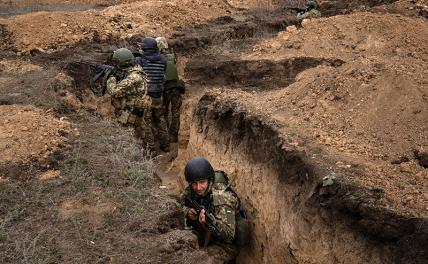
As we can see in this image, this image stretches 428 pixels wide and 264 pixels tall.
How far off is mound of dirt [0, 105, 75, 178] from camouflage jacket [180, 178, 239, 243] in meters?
1.92

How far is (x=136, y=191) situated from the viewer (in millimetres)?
Answer: 5406

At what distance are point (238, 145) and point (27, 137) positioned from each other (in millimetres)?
2964

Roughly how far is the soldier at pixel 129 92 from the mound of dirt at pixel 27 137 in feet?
4.81

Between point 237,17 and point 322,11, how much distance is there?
2591 millimetres

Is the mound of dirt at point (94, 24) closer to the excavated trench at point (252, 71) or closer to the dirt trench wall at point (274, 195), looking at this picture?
the excavated trench at point (252, 71)

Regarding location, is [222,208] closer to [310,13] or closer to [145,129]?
[145,129]

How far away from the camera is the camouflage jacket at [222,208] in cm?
532

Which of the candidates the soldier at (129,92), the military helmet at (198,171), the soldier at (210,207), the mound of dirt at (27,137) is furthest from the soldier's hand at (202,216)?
the soldier at (129,92)

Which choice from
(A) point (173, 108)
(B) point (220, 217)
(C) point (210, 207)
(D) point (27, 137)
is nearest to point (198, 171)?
(C) point (210, 207)

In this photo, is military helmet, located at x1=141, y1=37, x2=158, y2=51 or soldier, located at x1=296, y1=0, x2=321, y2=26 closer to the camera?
military helmet, located at x1=141, y1=37, x2=158, y2=51

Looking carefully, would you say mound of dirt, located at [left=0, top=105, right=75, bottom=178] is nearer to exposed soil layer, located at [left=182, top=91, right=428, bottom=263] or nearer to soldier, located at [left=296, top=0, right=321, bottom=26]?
exposed soil layer, located at [left=182, top=91, right=428, bottom=263]

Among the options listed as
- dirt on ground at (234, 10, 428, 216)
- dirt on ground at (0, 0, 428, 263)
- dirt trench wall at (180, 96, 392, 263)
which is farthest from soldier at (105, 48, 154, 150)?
dirt on ground at (234, 10, 428, 216)

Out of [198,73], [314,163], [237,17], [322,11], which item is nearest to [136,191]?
[314,163]

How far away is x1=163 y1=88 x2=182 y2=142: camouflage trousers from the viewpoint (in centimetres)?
974
